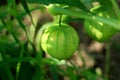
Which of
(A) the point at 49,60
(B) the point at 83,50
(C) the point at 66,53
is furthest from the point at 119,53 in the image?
(C) the point at 66,53

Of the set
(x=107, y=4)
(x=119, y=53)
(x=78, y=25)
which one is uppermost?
(x=107, y=4)

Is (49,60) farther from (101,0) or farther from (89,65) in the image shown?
(89,65)

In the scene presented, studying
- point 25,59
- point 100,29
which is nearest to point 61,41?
point 100,29

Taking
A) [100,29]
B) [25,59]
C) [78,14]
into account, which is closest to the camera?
[78,14]

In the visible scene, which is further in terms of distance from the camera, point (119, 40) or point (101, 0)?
point (119, 40)

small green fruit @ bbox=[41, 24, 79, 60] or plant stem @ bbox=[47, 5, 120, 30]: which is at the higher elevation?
plant stem @ bbox=[47, 5, 120, 30]

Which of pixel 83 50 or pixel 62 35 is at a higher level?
pixel 62 35

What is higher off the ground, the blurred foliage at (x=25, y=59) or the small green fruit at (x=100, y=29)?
the small green fruit at (x=100, y=29)

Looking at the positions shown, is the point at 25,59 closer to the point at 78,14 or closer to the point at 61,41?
the point at 61,41
